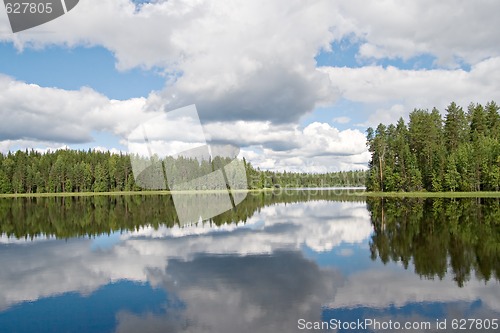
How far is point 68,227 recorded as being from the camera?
3772 cm

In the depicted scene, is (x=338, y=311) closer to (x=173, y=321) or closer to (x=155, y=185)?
(x=173, y=321)

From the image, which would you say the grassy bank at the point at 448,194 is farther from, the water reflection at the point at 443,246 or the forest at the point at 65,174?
the forest at the point at 65,174

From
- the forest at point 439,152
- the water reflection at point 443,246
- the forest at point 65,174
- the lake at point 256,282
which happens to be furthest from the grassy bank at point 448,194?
the forest at point 65,174

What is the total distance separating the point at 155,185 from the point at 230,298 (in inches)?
6506

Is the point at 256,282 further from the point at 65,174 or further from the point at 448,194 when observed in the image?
the point at 65,174

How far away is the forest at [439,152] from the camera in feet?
269

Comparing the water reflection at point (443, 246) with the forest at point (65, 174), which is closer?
the water reflection at point (443, 246)

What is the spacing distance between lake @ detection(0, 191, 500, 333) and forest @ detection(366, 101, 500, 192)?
58426 millimetres

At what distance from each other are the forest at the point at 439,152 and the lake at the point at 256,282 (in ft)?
192

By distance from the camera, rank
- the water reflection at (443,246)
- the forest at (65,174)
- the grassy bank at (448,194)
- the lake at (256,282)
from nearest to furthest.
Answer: the lake at (256,282) → the water reflection at (443,246) → the grassy bank at (448,194) → the forest at (65,174)

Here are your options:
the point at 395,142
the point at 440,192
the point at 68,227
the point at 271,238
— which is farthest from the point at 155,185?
the point at 271,238

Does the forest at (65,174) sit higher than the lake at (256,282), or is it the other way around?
the forest at (65,174)

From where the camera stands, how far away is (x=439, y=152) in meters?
87.1

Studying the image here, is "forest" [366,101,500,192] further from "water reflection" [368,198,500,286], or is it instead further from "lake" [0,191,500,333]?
"lake" [0,191,500,333]
